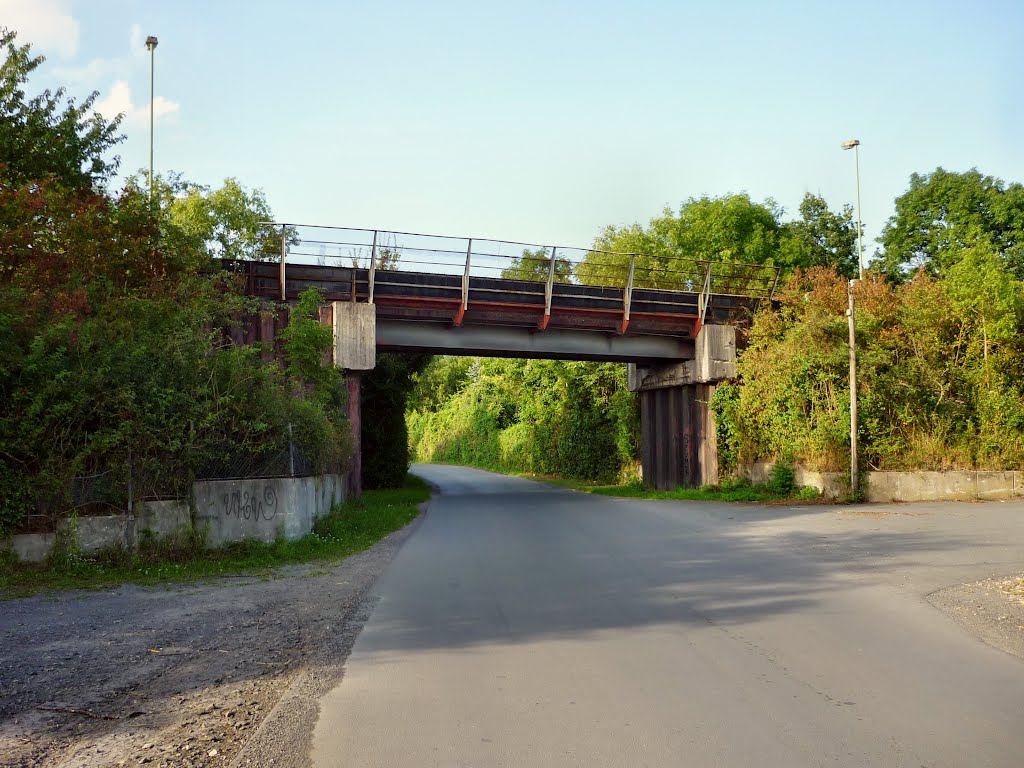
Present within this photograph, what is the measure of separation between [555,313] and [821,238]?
26.0 metres

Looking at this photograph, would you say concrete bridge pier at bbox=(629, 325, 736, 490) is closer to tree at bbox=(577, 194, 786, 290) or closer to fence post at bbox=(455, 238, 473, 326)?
fence post at bbox=(455, 238, 473, 326)

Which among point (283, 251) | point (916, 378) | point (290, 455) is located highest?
point (283, 251)

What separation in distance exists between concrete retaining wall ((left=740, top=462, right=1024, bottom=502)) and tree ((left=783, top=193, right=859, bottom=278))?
932 inches

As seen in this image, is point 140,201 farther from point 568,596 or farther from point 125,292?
point 568,596

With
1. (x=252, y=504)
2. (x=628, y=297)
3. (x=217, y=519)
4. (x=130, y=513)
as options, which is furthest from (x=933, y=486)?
(x=130, y=513)

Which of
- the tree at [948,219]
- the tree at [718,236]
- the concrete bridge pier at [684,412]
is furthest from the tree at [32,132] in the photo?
the tree at [948,219]

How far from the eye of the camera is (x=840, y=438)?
926 inches

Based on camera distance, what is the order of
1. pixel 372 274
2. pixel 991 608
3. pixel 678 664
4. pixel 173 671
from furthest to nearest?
Result: pixel 372 274, pixel 991 608, pixel 173 671, pixel 678 664

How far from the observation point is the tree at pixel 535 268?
81.3 feet

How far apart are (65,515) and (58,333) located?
96.3 inches

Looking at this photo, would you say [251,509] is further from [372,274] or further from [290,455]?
[372,274]

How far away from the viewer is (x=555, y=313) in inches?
1017

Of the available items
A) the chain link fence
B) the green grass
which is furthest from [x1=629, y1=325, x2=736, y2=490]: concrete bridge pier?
the chain link fence

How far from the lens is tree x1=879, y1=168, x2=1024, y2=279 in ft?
146
